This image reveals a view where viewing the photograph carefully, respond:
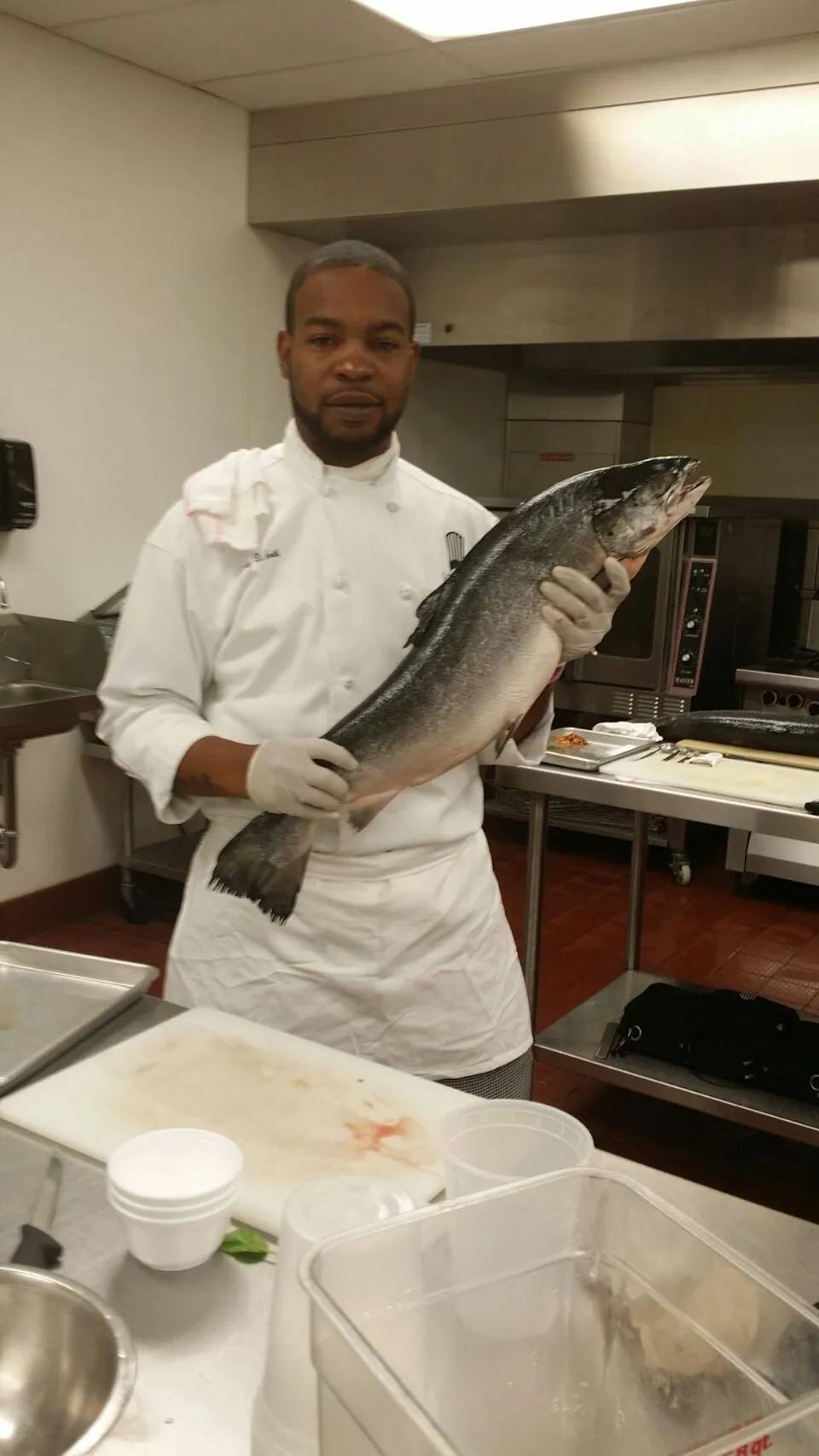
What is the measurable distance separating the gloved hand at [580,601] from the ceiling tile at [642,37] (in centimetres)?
241

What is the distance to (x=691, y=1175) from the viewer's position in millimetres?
2801

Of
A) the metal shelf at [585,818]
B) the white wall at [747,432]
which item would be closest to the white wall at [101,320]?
the metal shelf at [585,818]

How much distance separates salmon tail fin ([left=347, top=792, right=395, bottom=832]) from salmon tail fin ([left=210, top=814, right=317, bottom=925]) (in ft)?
0.23

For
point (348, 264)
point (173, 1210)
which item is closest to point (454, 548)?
point (348, 264)

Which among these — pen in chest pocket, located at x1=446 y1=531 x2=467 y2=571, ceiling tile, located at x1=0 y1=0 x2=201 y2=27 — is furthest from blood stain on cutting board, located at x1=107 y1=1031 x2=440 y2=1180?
ceiling tile, located at x1=0 y1=0 x2=201 y2=27

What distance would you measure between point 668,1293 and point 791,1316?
0.10 meters

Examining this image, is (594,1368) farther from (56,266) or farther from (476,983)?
(56,266)

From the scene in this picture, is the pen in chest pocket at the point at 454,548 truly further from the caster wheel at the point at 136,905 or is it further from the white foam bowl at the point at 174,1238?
the caster wheel at the point at 136,905

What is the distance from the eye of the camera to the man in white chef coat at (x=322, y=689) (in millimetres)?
1651

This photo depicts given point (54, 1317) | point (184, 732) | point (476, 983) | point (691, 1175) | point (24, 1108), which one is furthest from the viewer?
point (691, 1175)

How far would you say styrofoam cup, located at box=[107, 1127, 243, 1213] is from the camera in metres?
0.97

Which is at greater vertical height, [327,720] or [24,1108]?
[327,720]

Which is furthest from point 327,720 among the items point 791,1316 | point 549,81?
point 549,81

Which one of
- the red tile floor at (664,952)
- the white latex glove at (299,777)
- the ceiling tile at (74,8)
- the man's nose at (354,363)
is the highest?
the ceiling tile at (74,8)
